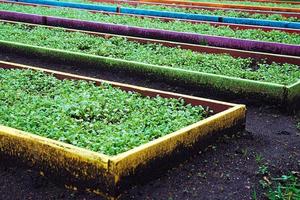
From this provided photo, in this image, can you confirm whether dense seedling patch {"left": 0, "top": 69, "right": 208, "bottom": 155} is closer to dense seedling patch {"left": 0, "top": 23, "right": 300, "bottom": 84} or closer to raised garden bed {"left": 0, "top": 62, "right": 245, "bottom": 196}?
raised garden bed {"left": 0, "top": 62, "right": 245, "bottom": 196}

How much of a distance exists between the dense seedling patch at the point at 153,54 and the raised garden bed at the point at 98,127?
75.9 inches

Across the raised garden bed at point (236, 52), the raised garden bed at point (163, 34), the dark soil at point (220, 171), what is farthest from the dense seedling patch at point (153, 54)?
the dark soil at point (220, 171)

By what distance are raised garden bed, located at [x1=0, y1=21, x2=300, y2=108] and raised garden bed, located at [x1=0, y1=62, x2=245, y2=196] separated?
4.64 ft

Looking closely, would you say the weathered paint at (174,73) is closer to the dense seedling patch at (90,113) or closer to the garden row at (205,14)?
the dense seedling patch at (90,113)

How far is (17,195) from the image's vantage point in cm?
452

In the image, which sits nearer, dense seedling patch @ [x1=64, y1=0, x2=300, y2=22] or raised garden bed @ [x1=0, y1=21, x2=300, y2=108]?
raised garden bed @ [x1=0, y1=21, x2=300, y2=108]

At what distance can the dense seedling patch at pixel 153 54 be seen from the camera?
8148 mm

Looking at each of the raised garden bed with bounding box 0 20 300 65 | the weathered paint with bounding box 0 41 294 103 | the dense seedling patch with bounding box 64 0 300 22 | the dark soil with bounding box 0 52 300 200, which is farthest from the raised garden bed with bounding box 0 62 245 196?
the dense seedling patch with bounding box 64 0 300 22

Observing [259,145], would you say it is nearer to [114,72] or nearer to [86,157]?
[86,157]

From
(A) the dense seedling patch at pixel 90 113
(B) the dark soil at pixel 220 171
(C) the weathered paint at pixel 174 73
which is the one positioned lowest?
(B) the dark soil at pixel 220 171

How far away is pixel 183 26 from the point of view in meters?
12.4

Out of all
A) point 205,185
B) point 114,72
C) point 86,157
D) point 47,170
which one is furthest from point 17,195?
point 114,72

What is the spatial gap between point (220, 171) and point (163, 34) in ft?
22.0

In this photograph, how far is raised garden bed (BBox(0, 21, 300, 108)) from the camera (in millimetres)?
7480
